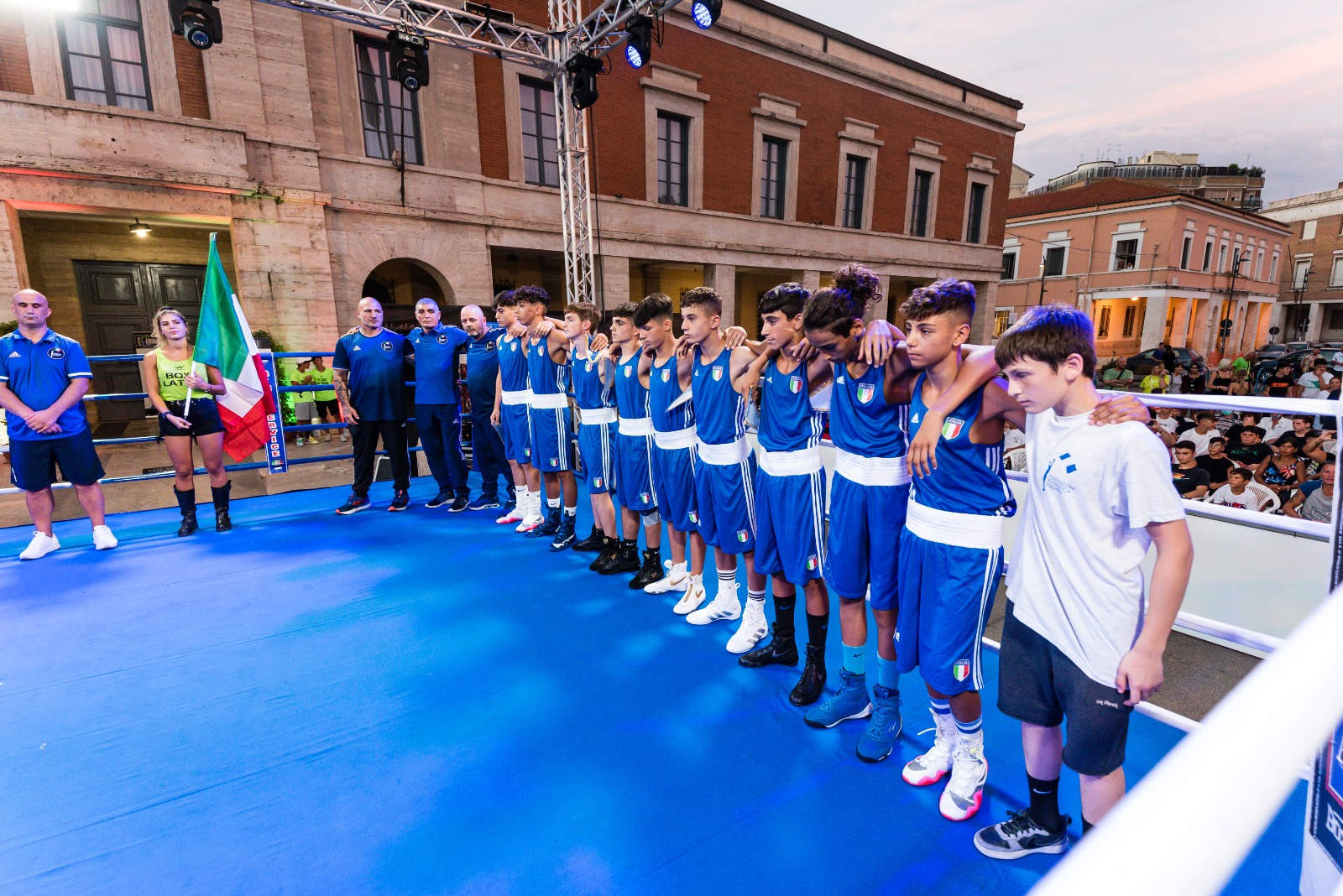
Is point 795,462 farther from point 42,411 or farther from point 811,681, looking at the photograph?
point 42,411

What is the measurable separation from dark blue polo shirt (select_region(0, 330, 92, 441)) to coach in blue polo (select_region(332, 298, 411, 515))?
1883 mm

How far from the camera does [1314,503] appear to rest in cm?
475

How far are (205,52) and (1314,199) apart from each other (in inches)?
2425

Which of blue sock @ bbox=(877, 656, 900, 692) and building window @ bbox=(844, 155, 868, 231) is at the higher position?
building window @ bbox=(844, 155, 868, 231)

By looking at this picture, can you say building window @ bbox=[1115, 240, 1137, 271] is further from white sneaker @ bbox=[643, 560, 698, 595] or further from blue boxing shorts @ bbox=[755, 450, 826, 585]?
blue boxing shorts @ bbox=[755, 450, 826, 585]

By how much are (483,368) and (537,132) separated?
30.9 ft

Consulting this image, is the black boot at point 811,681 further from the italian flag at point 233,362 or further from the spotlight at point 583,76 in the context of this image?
the spotlight at point 583,76

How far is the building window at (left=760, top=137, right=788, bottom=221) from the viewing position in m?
17.0

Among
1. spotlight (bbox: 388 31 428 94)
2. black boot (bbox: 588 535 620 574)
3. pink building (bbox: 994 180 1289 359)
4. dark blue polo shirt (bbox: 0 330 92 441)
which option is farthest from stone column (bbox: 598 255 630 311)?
pink building (bbox: 994 180 1289 359)

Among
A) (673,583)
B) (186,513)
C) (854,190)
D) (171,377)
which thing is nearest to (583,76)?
(171,377)

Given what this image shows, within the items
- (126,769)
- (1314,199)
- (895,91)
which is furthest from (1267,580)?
(1314,199)

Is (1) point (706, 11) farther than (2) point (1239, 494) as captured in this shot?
Yes

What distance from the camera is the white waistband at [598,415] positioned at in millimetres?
4613

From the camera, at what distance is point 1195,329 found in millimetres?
33188
